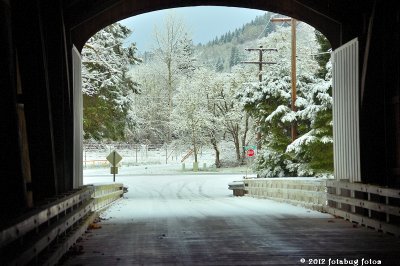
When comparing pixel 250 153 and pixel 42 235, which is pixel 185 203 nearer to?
pixel 250 153

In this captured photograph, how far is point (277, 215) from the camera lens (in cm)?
1326

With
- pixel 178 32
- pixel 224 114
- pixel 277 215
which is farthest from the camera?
pixel 178 32

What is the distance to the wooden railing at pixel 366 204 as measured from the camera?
927 centimetres

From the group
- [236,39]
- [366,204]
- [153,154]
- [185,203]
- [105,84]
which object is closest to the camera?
[366,204]

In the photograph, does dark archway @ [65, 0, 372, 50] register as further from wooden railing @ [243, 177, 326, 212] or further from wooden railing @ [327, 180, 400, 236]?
wooden railing @ [243, 177, 326, 212]

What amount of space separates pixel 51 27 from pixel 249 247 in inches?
196

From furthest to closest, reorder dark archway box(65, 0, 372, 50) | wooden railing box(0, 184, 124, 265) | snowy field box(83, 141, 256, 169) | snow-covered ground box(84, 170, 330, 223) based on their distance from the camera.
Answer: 1. snowy field box(83, 141, 256, 169)
2. snow-covered ground box(84, 170, 330, 223)
3. dark archway box(65, 0, 372, 50)
4. wooden railing box(0, 184, 124, 265)

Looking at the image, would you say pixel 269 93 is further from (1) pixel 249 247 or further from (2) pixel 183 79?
(2) pixel 183 79

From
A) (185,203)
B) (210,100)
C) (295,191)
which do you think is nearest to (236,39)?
(210,100)

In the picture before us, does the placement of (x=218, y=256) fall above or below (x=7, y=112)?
below

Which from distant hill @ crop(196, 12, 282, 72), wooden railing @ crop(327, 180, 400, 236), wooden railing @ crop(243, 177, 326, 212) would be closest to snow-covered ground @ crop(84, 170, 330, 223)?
wooden railing @ crop(243, 177, 326, 212)

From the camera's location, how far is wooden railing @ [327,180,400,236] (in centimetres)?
927

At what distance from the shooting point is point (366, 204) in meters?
10.4

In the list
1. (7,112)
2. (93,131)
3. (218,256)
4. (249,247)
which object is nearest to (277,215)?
(249,247)
